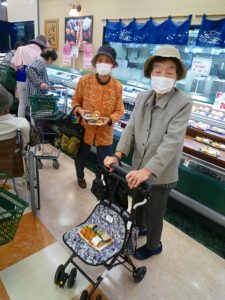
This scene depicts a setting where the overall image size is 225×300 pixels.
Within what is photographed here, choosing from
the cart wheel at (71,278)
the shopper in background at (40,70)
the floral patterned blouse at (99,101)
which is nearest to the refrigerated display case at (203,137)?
the floral patterned blouse at (99,101)

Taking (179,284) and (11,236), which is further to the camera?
(179,284)

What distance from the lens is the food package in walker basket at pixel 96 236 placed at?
1501 millimetres

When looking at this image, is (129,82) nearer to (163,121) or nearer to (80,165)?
(80,165)

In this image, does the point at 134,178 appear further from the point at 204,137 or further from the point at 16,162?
the point at 204,137

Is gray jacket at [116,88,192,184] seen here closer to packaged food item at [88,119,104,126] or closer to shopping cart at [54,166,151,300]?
shopping cart at [54,166,151,300]

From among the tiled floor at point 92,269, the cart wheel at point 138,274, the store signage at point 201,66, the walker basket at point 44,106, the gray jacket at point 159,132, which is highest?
the store signage at point 201,66

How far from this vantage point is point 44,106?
10.9 ft

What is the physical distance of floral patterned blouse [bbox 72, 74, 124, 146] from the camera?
257cm

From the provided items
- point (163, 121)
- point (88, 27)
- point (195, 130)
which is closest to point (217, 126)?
point (195, 130)

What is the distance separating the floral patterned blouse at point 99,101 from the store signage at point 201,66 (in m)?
1.22

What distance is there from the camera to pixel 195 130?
2904mm

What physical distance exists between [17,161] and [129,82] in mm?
2623

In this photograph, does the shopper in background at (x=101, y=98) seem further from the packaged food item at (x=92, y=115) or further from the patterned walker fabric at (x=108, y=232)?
the patterned walker fabric at (x=108, y=232)

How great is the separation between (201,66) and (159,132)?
2.04m
